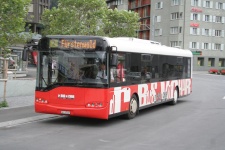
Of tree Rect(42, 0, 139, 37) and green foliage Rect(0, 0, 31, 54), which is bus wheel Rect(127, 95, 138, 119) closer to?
green foliage Rect(0, 0, 31, 54)

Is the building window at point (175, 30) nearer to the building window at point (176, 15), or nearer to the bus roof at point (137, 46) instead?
the building window at point (176, 15)

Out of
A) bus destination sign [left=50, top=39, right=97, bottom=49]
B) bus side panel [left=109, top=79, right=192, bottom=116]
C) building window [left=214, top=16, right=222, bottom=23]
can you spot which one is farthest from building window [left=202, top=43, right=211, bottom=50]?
bus destination sign [left=50, top=39, right=97, bottom=49]

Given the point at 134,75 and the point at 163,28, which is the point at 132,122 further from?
the point at 163,28

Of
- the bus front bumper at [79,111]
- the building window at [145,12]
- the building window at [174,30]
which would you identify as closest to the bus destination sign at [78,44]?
the bus front bumper at [79,111]

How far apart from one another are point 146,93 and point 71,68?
12.7 feet

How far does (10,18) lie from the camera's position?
1523 cm

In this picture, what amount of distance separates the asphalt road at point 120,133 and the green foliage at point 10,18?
4.27 meters

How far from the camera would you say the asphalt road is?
28.3 feet

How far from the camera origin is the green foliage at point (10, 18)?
14977 mm

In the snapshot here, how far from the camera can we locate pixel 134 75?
13266mm

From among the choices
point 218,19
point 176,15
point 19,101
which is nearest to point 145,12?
point 176,15

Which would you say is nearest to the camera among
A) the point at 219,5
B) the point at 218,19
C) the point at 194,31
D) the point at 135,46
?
the point at 135,46

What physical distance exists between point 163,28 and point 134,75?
72.5 m

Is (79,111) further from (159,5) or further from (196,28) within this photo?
(159,5)
